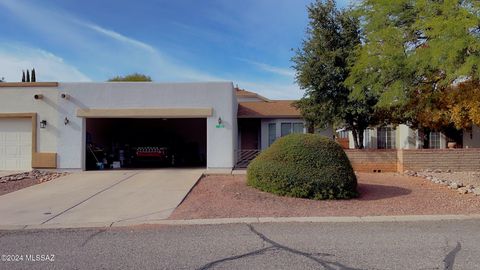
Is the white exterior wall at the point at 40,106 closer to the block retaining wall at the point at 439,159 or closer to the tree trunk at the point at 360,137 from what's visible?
the tree trunk at the point at 360,137

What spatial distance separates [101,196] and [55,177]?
545 centimetres

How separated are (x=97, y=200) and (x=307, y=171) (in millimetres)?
5563

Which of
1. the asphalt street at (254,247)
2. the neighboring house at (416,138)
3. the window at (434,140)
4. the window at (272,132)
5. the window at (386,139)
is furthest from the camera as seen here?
the window at (386,139)

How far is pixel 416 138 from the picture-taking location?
26656mm

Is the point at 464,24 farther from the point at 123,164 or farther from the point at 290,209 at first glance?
the point at 123,164

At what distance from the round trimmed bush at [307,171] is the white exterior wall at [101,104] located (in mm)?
6044

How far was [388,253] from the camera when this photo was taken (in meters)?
6.29

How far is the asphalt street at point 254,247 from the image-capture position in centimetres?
581

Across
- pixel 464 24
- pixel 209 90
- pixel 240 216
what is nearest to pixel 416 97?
pixel 464 24

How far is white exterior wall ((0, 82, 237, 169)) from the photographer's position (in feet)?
58.1

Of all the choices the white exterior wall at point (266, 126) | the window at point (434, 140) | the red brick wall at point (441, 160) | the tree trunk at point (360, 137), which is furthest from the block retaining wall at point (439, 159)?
the window at point (434, 140)

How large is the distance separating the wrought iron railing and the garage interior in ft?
6.54

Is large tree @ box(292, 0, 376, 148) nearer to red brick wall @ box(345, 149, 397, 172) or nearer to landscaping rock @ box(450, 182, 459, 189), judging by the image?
red brick wall @ box(345, 149, 397, 172)

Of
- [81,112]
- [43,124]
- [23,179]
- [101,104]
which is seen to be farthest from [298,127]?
[23,179]
